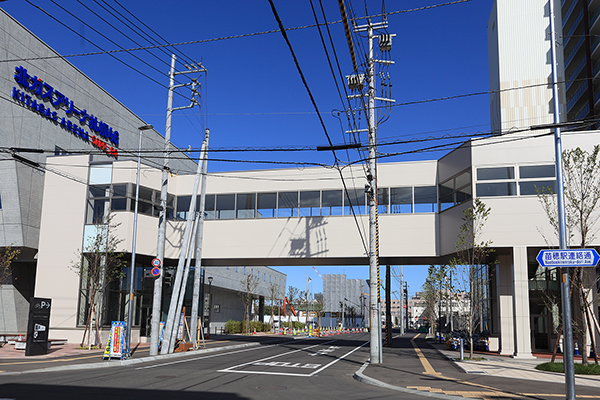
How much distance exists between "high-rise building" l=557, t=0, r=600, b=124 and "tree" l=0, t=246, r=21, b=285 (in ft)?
157

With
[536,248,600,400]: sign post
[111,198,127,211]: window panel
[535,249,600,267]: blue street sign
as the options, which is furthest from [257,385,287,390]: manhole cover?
[111,198,127,211]: window panel

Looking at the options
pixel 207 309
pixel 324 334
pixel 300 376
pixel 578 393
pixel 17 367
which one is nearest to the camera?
pixel 578 393

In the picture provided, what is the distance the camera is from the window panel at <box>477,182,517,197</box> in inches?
965

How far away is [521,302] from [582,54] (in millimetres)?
A: 41348

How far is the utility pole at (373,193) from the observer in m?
20.2

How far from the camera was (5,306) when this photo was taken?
33344 millimetres

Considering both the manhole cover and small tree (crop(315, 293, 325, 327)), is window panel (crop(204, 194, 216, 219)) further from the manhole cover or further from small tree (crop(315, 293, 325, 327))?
small tree (crop(315, 293, 325, 327))

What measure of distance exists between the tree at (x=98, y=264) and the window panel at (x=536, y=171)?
848 inches

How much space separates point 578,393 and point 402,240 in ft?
49.7

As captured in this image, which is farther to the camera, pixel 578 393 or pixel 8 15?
pixel 8 15

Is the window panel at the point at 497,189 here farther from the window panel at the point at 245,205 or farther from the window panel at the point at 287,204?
the window panel at the point at 245,205

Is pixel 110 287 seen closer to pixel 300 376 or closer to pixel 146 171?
pixel 146 171

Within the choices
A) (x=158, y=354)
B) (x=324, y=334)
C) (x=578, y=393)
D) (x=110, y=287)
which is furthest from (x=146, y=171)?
(x=324, y=334)

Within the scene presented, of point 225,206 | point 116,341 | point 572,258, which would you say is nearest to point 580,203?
point 572,258
